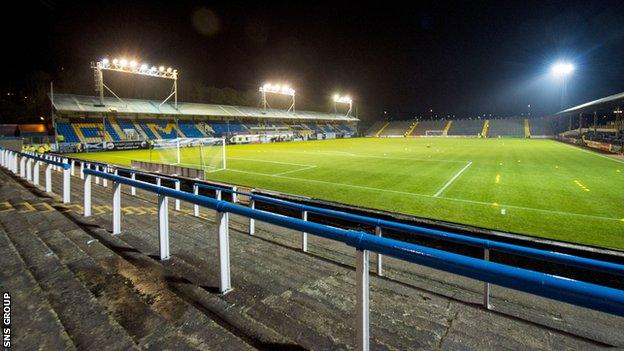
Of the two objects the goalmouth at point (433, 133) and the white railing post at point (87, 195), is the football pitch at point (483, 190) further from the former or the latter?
the goalmouth at point (433, 133)

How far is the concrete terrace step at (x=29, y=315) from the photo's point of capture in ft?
7.92

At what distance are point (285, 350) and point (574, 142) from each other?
173 feet

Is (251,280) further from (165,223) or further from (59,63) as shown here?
(59,63)

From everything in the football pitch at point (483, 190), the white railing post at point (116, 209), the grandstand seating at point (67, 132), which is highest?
the grandstand seating at point (67, 132)

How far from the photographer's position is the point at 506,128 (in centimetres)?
7894

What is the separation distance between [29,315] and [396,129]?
91.0 metres

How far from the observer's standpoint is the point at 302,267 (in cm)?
405

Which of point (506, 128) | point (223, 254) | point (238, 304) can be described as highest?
point (506, 128)

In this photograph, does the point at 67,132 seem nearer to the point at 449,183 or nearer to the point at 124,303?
the point at 449,183

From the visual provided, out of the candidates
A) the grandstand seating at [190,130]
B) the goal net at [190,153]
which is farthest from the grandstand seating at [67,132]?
the grandstand seating at [190,130]

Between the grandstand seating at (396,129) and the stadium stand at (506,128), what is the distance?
65.8ft

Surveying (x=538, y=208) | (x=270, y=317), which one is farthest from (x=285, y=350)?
(x=538, y=208)

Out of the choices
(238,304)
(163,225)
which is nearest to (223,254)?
(238,304)

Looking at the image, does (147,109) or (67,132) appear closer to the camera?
(67,132)
